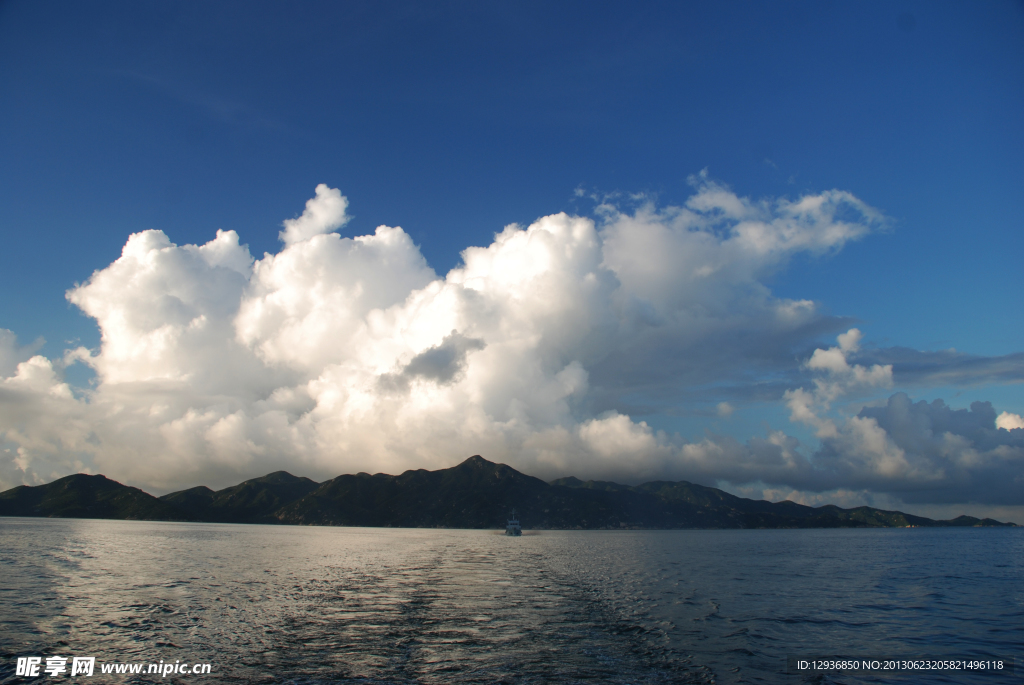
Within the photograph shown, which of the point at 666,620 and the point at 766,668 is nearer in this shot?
the point at 766,668

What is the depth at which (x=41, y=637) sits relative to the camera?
36500 millimetres

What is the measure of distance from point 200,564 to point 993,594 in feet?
395

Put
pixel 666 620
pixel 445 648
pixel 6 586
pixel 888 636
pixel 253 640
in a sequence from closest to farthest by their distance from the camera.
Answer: pixel 445 648 → pixel 253 640 → pixel 888 636 → pixel 666 620 → pixel 6 586

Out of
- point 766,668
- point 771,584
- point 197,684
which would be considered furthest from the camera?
point 771,584

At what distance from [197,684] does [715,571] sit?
283ft

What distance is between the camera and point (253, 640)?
1448 inches

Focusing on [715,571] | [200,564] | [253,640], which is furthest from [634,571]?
[200,564]

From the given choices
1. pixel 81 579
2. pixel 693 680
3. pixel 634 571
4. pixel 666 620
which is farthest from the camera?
pixel 634 571

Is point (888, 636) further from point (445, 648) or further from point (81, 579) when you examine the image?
point (81, 579)

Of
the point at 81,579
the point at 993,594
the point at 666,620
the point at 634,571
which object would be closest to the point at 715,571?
the point at 634,571

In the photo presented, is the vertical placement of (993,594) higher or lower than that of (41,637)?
lower

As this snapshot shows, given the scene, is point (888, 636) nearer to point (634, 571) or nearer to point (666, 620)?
point (666, 620)

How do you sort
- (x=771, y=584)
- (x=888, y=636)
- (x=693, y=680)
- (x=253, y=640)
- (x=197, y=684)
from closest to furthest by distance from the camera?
(x=197, y=684) < (x=693, y=680) < (x=253, y=640) < (x=888, y=636) < (x=771, y=584)

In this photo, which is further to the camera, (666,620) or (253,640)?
(666,620)
